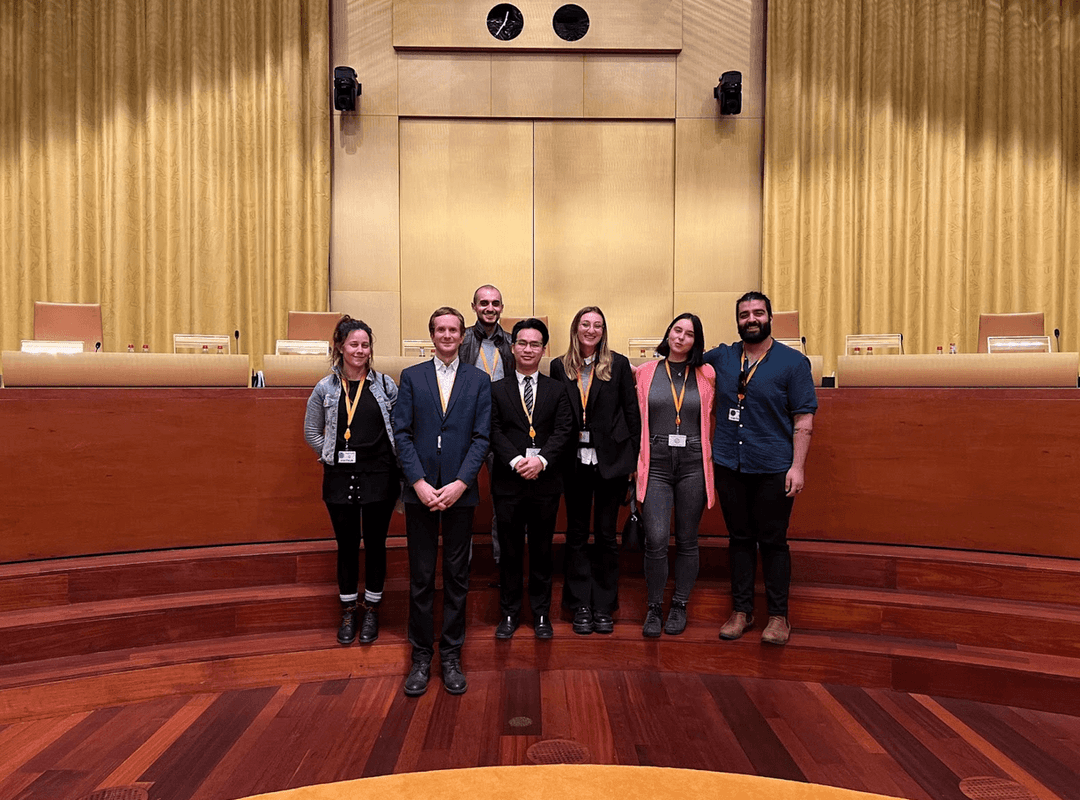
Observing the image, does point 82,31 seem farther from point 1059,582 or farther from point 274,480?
point 1059,582

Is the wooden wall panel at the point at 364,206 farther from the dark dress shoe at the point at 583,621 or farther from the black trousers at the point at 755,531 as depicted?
the black trousers at the point at 755,531

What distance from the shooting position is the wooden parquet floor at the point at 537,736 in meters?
1.77

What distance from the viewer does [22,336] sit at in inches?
216

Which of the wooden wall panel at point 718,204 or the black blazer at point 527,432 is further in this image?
the wooden wall panel at point 718,204

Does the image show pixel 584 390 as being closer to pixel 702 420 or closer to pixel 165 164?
pixel 702 420

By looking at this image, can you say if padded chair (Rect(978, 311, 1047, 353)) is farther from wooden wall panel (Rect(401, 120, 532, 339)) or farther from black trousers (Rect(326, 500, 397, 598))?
black trousers (Rect(326, 500, 397, 598))

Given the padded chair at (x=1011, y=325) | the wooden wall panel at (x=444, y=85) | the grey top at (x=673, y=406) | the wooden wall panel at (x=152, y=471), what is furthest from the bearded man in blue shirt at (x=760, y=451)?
the wooden wall panel at (x=444, y=85)

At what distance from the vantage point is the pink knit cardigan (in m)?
2.41

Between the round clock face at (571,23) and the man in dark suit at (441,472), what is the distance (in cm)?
429

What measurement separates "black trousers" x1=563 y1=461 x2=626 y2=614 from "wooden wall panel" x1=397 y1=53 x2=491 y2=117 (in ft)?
13.9

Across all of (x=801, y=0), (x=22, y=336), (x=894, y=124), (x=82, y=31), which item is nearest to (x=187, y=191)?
(x=82, y=31)

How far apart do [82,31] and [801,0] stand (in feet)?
19.4

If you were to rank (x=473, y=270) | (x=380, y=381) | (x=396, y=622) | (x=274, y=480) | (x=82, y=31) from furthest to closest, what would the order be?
(x=473, y=270) → (x=82, y=31) → (x=274, y=480) → (x=396, y=622) → (x=380, y=381)

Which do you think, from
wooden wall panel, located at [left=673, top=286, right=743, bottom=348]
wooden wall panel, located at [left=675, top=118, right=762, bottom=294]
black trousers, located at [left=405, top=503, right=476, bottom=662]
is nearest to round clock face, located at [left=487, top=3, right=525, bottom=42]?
wooden wall panel, located at [left=675, top=118, right=762, bottom=294]
